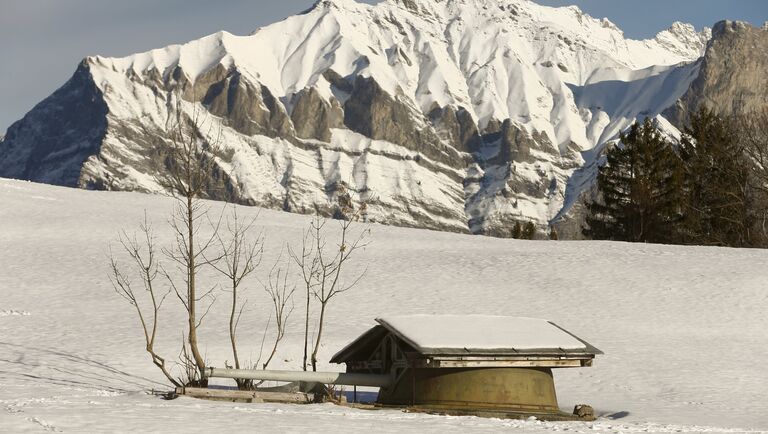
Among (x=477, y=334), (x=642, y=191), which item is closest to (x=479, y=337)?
(x=477, y=334)

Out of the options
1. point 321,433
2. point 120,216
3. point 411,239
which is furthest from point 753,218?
point 321,433

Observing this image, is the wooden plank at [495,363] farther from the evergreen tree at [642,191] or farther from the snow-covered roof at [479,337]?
the evergreen tree at [642,191]

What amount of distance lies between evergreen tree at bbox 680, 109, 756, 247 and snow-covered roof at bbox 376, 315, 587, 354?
43941mm

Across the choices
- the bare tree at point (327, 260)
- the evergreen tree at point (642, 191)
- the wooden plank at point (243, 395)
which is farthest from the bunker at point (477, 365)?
the evergreen tree at point (642, 191)

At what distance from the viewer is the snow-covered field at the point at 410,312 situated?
71.8 feet

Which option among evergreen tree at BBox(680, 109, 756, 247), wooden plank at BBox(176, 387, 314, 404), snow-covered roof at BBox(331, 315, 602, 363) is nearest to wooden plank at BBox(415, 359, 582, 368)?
snow-covered roof at BBox(331, 315, 602, 363)

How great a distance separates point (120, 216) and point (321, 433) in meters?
46.8

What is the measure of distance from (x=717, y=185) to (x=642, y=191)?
5484 mm

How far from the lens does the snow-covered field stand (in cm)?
2188

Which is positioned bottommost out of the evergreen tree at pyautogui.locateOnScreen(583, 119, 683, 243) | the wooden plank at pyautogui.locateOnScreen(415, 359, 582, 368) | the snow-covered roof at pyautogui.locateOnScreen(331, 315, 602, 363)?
the wooden plank at pyautogui.locateOnScreen(415, 359, 582, 368)

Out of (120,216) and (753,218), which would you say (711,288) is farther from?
(120,216)

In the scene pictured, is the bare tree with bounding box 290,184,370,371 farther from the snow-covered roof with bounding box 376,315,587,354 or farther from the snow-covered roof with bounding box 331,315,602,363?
the snow-covered roof with bounding box 376,315,587,354

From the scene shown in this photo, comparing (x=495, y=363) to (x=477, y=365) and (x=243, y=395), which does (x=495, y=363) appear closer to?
(x=477, y=365)

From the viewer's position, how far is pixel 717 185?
74312 millimetres
